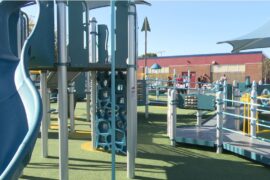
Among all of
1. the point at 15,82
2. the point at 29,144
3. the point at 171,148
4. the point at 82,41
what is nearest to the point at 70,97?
the point at 171,148

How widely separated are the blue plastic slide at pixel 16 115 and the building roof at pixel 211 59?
4198 cm

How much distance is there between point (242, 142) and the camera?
6.54 metres

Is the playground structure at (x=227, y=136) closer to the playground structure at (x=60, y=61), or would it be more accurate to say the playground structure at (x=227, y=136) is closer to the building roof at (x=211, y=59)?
the playground structure at (x=60, y=61)

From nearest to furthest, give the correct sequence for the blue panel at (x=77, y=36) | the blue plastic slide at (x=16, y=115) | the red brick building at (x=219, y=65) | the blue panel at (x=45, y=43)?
the blue plastic slide at (x=16, y=115) < the blue panel at (x=45, y=43) < the blue panel at (x=77, y=36) < the red brick building at (x=219, y=65)

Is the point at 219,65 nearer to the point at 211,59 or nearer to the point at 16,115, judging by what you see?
the point at 211,59

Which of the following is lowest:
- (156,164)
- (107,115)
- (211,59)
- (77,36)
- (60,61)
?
(156,164)

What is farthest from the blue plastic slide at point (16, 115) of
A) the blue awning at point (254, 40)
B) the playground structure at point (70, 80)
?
the blue awning at point (254, 40)

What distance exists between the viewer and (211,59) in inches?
1756

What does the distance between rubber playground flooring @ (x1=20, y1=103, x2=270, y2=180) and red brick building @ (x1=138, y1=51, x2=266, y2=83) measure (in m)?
33.9

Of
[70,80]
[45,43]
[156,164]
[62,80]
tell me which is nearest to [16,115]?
[62,80]

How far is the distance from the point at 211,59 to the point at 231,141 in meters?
39.2

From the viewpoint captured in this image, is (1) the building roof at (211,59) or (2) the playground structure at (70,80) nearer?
(2) the playground structure at (70,80)

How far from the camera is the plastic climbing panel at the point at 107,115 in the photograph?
6551 millimetres

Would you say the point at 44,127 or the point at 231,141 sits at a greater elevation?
the point at 44,127
